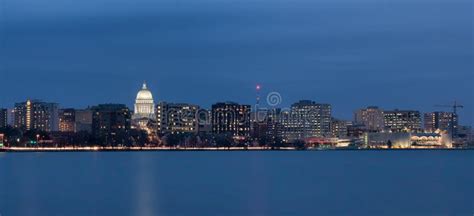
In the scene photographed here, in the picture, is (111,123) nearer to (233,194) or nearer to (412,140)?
(412,140)

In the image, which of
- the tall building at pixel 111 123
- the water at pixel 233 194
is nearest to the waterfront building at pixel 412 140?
the tall building at pixel 111 123

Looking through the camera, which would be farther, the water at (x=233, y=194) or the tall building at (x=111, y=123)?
the tall building at (x=111, y=123)

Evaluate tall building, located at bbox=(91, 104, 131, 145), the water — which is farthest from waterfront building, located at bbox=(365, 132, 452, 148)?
the water

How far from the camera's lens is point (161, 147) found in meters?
180

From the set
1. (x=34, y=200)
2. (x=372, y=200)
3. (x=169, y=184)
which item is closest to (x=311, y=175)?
(x=169, y=184)

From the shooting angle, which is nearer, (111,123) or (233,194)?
(233,194)

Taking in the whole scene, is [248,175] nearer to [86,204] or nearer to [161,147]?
[86,204]

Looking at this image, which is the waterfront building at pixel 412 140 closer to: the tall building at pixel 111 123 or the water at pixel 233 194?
the tall building at pixel 111 123

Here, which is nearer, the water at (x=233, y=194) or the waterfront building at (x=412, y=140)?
the water at (x=233, y=194)

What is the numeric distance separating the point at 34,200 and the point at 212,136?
144 m

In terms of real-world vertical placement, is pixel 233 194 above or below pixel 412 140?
below

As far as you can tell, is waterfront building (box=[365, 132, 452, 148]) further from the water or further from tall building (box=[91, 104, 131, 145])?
the water

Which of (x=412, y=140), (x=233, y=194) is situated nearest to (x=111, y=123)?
(x=412, y=140)

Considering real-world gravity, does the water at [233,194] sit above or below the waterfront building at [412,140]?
below
